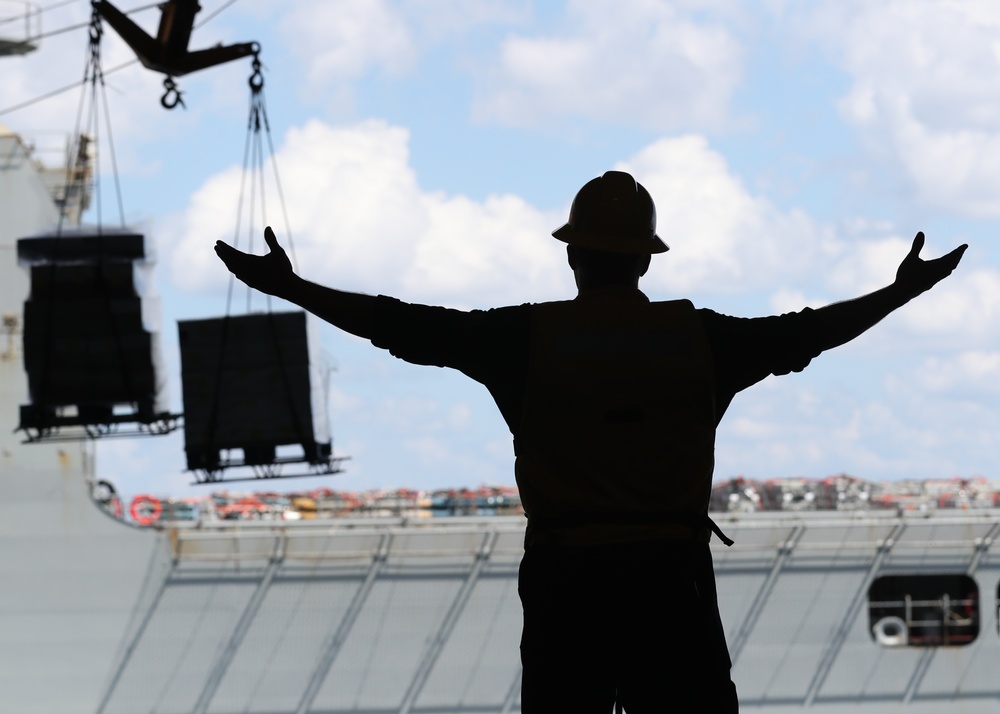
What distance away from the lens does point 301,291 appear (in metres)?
2.97

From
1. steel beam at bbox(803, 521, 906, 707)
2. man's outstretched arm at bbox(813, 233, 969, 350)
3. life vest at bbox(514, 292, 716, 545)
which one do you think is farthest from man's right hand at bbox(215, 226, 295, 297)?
steel beam at bbox(803, 521, 906, 707)

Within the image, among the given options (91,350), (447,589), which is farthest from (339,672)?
(91,350)

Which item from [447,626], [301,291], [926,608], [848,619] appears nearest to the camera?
[301,291]

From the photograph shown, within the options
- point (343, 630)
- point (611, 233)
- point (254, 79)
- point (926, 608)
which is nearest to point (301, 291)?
point (611, 233)

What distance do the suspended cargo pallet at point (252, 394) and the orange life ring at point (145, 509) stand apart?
740 cm

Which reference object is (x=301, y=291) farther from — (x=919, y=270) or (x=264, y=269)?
(x=919, y=270)

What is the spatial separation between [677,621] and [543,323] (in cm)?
67

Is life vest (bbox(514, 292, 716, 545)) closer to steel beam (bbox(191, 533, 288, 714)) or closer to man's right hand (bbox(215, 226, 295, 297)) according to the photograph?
man's right hand (bbox(215, 226, 295, 297))

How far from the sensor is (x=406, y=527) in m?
22.5

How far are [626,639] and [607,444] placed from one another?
391mm

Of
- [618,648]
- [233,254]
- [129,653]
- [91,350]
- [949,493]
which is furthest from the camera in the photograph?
[949,493]

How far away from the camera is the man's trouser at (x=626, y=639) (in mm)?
2807

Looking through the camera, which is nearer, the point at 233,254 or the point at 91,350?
the point at 233,254

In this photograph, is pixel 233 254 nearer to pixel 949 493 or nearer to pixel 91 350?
pixel 91 350
